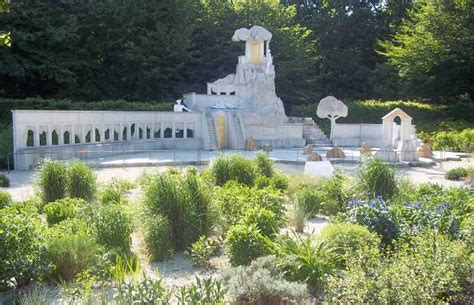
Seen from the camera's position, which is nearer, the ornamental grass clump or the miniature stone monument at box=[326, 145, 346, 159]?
the ornamental grass clump

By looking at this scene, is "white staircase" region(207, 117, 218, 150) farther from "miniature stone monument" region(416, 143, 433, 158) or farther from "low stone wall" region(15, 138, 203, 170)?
"miniature stone monument" region(416, 143, 433, 158)

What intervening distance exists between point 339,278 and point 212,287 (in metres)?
1.63

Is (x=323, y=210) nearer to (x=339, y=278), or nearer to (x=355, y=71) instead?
(x=339, y=278)

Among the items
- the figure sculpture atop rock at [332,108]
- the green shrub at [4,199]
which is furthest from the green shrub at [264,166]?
the figure sculpture atop rock at [332,108]

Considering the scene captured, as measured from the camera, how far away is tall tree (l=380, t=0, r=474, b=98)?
1412 inches

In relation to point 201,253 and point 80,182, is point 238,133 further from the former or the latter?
point 201,253

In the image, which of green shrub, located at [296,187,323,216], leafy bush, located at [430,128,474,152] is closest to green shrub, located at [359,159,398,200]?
green shrub, located at [296,187,323,216]

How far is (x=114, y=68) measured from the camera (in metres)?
33.9

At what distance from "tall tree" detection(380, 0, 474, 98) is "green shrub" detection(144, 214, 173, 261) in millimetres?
33278

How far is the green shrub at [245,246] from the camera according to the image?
22.0 ft

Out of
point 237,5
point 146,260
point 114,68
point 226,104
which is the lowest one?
point 146,260

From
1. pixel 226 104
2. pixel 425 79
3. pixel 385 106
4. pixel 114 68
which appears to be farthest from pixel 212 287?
pixel 425 79

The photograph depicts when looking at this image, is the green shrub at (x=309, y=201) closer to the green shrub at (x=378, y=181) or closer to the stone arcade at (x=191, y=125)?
the green shrub at (x=378, y=181)

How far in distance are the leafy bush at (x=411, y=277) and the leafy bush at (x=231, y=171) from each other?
577cm
